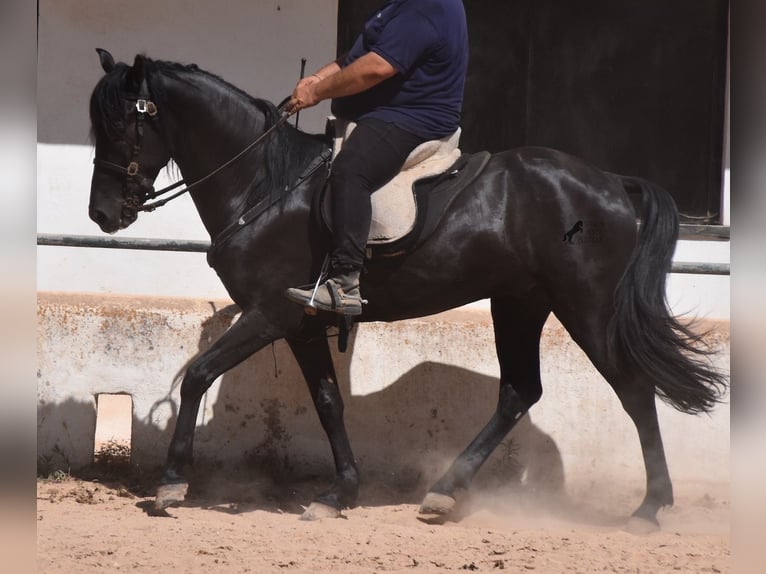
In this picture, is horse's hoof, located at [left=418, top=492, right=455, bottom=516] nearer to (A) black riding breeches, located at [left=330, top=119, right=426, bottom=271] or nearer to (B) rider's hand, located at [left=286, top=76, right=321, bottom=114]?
(A) black riding breeches, located at [left=330, top=119, right=426, bottom=271]

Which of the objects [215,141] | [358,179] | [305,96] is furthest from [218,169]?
[358,179]

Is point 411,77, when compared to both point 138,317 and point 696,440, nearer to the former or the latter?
point 138,317

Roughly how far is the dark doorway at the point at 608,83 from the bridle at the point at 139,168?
5.58ft

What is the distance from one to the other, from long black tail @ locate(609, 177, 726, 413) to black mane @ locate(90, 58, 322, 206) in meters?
1.84

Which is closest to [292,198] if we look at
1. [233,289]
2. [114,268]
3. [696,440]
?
[233,289]

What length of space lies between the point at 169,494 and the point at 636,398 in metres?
2.53

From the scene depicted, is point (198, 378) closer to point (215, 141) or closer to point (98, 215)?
point (98, 215)

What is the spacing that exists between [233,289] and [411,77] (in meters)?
1.45

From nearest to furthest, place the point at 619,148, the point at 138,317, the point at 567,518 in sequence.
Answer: the point at 567,518 < the point at 138,317 < the point at 619,148

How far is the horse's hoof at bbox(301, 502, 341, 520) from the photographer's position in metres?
5.55

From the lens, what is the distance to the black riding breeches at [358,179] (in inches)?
199

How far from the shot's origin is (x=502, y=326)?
5961mm

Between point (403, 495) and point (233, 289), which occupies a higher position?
point (233, 289)

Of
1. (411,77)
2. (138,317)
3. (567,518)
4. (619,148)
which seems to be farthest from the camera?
(619,148)
